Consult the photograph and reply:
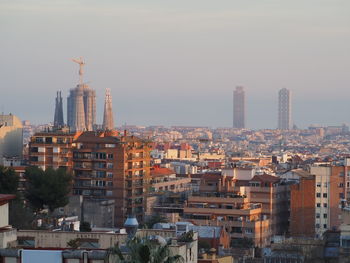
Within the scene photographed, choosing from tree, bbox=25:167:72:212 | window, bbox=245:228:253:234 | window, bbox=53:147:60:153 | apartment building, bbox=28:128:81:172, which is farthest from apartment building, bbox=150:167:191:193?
tree, bbox=25:167:72:212

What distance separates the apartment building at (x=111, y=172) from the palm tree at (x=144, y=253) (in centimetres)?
5258

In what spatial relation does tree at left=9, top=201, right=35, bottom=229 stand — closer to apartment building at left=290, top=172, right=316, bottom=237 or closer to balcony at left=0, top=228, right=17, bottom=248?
balcony at left=0, top=228, right=17, bottom=248

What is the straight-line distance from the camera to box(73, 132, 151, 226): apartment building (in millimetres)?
69000

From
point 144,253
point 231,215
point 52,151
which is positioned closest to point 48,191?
point 231,215

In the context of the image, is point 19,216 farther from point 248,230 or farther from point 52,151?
point 52,151

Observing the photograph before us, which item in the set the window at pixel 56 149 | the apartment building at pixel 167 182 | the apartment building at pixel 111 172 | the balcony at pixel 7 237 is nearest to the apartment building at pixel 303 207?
the apartment building at pixel 111 172

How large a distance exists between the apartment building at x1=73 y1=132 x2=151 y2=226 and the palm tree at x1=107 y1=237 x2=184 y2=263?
5258 centimetres

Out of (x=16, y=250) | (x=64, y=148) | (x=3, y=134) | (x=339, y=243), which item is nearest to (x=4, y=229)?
(x=16, y=250)

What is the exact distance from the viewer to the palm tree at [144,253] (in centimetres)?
1478

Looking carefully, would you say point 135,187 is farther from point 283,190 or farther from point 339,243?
point 339,243

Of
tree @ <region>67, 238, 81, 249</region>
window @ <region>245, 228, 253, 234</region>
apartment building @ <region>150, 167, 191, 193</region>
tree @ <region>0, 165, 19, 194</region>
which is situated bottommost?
window @ <region>245, 228, 253, 234</region>

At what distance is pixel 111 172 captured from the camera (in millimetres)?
69750

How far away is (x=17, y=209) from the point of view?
1607 inches

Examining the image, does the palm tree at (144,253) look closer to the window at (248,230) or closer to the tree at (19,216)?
the tree at (19,216)
